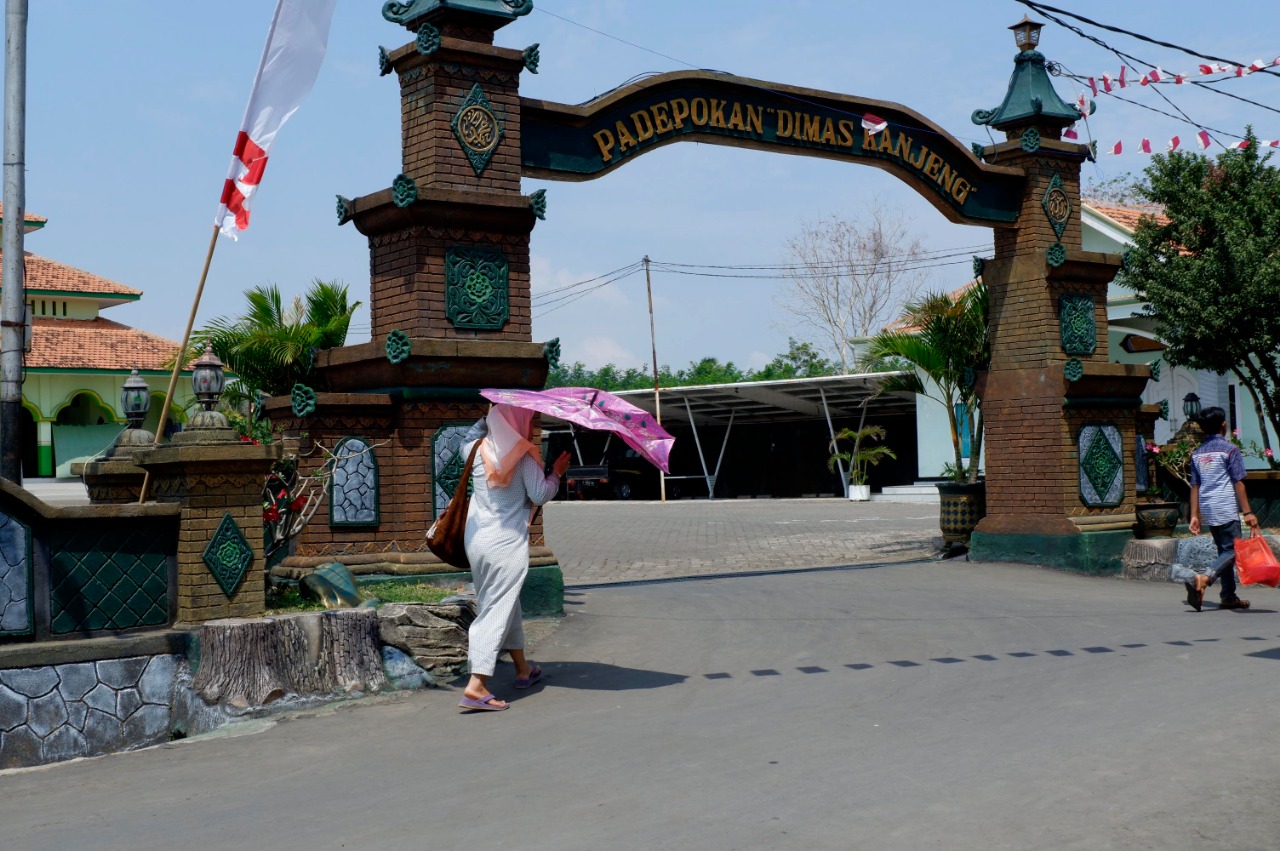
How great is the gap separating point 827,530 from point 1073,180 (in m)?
8.56

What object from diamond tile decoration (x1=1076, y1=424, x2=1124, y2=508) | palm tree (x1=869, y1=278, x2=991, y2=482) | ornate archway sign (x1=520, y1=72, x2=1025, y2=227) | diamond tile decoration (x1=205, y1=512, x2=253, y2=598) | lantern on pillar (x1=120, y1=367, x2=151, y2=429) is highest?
ornate archway sign (x1=520, y1=72, x2=1025, y2=227)

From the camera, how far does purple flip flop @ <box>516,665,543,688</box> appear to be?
7.92m

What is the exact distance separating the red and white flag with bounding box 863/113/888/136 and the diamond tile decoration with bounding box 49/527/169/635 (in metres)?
8.86

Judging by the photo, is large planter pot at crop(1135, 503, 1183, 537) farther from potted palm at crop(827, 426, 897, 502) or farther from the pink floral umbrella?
potted palm at crop(827, 426, 897, 502)

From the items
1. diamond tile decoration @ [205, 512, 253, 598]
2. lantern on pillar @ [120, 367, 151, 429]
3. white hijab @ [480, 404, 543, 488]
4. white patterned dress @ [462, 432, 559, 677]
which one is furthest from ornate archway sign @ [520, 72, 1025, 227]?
diamond tile decoration @ [205, 512, 253, 598]

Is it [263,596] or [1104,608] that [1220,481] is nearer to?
[1104,608]

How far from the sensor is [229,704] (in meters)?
7.49


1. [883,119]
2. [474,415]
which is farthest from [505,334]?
[883,119]

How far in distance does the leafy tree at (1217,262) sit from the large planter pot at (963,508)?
4169mm

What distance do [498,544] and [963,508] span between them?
32.2 feet

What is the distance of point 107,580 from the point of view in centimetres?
759

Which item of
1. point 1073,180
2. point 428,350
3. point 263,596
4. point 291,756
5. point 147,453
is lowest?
point 291,756

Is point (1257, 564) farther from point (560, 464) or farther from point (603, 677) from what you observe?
point (560, 464)

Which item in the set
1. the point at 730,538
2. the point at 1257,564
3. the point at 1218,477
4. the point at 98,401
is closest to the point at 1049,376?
the point at 1218,477
